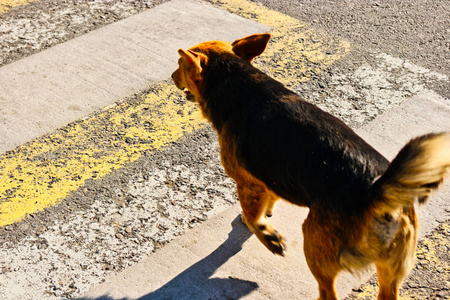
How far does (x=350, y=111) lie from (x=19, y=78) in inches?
147

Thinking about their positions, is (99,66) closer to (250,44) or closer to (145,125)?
(145,125)

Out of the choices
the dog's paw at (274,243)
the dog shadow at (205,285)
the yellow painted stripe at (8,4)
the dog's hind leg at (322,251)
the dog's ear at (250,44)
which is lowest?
the dog shadow at (205,285)

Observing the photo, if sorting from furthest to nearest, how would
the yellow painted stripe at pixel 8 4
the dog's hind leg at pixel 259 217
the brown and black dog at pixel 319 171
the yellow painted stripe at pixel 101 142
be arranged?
the yellow painted stripe at pixel 8 4, the yellow painted stripe at pixel 101 142, the dog's hind leg at pixel 259 217, the brown and black dog at pixel 319 171

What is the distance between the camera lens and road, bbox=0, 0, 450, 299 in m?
4.12

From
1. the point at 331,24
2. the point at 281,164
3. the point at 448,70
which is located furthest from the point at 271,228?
the point at 331,24

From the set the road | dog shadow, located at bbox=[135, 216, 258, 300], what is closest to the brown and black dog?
dog shadow, located at bbox=[135, 216, 258, 300]

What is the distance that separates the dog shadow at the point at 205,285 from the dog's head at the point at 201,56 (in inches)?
49.6

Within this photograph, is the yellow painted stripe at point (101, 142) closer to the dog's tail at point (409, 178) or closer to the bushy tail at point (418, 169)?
the dog's tail at point (409, 178)

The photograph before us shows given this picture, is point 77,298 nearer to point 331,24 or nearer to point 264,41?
point 264,41

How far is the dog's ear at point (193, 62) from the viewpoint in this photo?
12.9ft

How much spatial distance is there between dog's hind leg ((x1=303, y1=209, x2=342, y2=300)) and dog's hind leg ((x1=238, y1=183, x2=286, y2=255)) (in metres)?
0.62

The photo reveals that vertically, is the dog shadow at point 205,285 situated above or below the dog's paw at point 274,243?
below

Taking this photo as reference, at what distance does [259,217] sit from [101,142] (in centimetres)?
201

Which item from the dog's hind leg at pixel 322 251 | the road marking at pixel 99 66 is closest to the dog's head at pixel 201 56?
the dog's hind leg at pixel 322 251
